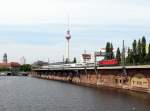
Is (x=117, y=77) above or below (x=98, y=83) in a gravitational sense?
above

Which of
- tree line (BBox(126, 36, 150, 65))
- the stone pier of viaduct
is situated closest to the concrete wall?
the stone pier of viaduct

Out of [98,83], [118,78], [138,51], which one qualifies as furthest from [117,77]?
[138,51]

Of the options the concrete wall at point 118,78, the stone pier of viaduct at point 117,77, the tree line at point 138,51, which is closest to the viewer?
the concrete wall at point 118,78

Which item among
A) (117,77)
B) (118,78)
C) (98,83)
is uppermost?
(117,77)

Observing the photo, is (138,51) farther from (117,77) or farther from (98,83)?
(117,77)

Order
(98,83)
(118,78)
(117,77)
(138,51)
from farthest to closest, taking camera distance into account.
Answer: (138,51)
(98,83)
(117,77)
(118,78)

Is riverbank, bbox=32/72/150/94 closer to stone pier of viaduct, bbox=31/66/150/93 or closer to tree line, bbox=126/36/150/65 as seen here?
stone pier of viaduct, bbox=31/66/150/93

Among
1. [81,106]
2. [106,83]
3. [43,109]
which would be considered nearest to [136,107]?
[81,106]

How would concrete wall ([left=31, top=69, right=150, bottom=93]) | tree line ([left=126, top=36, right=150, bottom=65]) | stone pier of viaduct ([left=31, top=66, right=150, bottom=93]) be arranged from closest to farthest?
concrete wall ([left=31, top=69, right=150, bottom=93]) < stone pier of viaduct ([left=31, top=66, right=150, bottom=93]) < tree line ([left=126, top=36, right=150, bottom=65])

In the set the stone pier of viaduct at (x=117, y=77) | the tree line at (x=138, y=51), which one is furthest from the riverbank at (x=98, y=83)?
the tree line at (x=138, y=51)

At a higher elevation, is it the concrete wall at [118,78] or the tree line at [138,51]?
the tree line at [138,51]

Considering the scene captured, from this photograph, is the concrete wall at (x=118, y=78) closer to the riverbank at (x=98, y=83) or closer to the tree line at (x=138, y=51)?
the riverbank at (x=98, y=83)

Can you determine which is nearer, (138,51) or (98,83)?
(98,83)

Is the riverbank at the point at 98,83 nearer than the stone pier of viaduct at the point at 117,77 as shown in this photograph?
No
